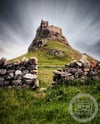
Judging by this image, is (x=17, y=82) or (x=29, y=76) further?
(x=29, y=76)

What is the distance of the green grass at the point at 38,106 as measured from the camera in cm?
862

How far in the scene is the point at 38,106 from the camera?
986cm

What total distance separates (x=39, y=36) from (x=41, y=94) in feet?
430

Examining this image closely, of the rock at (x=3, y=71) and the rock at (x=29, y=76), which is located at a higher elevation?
the rock at (x=3, y=71)

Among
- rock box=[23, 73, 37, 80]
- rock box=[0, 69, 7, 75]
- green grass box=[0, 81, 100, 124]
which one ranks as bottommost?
green grass box=[0, 81, 100, 124]

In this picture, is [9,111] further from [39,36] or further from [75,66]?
[39,36]

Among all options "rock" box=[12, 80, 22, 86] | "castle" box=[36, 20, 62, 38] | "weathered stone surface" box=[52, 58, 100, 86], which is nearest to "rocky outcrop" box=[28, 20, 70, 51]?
"castle" box=[36, 20, 62, 38]

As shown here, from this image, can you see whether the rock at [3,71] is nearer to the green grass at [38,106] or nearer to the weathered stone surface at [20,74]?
the weathered stone surface at [20,74]

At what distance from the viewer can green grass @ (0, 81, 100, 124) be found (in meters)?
8.62

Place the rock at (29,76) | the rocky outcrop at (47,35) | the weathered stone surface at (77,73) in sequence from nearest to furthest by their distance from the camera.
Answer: the rock at (29,76) → the weathered stone surface at (77,73) → the rocky outcrop at (47,35)

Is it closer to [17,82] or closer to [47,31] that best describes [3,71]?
[17,82]

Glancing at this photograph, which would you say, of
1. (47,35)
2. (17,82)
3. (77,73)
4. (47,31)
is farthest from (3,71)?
(47,31)

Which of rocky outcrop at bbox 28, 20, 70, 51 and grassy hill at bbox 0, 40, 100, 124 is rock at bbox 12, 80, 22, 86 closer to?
grassy hill at bbox 0, 40, 100, 124

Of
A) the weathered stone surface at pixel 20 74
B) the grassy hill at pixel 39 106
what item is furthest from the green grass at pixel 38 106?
the weathered stone surface at pixel 20 74
